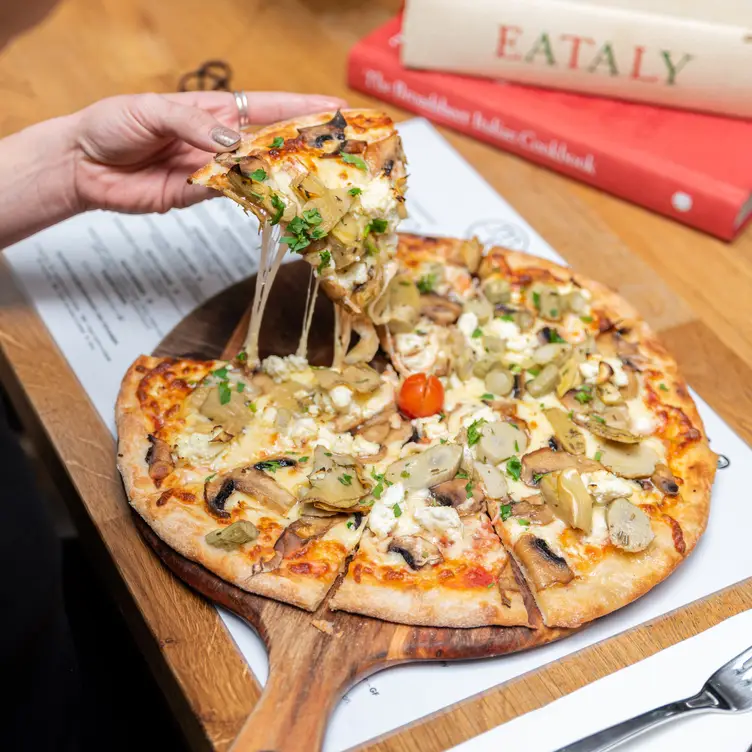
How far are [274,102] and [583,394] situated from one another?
133 centimetres

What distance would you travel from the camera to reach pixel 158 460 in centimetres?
243

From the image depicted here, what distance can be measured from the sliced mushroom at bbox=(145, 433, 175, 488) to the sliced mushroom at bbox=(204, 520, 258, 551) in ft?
0.81

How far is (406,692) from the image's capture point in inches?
86.0

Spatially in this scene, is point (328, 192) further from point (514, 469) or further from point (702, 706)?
point (702, 706)

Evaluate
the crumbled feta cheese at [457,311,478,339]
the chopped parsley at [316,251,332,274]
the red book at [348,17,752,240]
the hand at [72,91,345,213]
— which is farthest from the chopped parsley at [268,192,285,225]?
the red book at [348,17,752,240]

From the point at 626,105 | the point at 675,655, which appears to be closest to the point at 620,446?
the point at 675,655

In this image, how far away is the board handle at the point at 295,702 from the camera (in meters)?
1.98

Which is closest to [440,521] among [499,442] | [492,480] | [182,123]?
[492,480]

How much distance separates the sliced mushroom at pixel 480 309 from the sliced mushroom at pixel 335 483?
706 mm

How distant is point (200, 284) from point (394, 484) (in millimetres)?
1241

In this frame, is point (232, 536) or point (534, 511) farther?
point (534, 511)

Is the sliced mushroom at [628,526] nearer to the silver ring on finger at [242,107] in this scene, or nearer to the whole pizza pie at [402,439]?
the whole pizza pie at [402,439]

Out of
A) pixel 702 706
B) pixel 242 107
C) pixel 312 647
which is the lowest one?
pixel 702 706

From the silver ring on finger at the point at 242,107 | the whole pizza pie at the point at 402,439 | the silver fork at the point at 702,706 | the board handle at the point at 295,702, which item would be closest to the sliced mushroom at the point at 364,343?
the whole pizza pie at the point at 402,439
